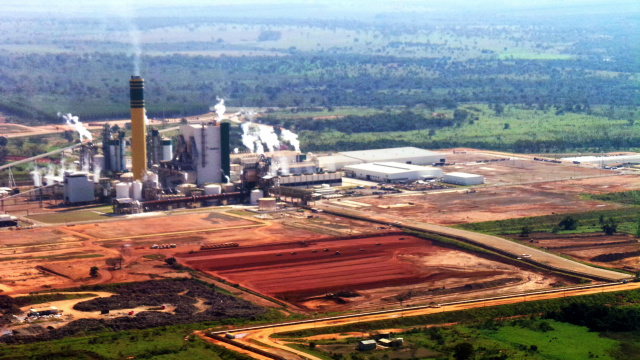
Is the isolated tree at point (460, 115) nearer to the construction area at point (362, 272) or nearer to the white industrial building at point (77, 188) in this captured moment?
the white industrial building at point (77, 188)

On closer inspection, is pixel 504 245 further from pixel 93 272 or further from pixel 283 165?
pixel 283 165

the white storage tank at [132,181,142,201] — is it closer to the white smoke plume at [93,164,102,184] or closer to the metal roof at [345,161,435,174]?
the white smoke plume at [93,164,102,184]

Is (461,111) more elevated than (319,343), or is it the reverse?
(461,111)

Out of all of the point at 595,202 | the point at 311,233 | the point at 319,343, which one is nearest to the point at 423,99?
the point at 595,202

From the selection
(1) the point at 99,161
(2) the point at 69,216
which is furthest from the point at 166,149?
(2) the point at 69,216

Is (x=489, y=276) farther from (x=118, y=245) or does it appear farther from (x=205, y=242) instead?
(x=118, y=245)

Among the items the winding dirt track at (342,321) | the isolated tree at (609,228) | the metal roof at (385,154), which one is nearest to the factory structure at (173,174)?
the metal roof at (385,154)
